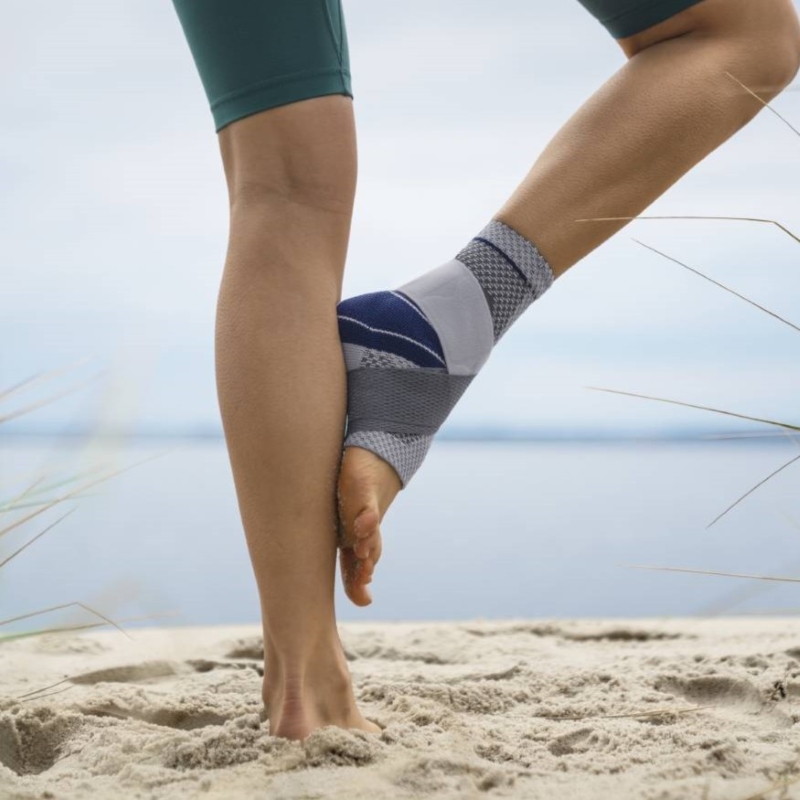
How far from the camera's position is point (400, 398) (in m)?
1.00

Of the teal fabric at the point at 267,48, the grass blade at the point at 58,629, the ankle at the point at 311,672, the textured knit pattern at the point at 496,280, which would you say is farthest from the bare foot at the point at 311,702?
the teal fabric at the point at 267,48

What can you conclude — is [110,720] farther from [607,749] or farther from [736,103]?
[736,103]

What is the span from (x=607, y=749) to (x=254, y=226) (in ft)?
1.91

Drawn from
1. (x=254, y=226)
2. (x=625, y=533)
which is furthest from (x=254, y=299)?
(x=625, y=533)

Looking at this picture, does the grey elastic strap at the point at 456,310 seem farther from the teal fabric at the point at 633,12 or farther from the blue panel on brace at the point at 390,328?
the teal fabric at the point at 633,12

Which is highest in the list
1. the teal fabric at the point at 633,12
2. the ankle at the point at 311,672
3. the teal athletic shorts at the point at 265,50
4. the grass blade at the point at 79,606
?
the teal fabric at the point at 633,12

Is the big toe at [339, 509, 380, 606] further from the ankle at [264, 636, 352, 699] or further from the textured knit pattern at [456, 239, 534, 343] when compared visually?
the textured knit pattern at [456, 239, 534, 343]

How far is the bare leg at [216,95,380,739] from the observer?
3.00ft

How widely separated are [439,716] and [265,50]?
672 millimetres

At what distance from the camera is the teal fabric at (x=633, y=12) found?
1.02 m

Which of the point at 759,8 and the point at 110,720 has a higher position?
the point at 759,8

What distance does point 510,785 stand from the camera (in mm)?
833

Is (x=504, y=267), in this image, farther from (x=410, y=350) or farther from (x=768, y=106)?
(x=768, y=106)

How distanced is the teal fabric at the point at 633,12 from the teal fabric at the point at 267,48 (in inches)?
11.1
